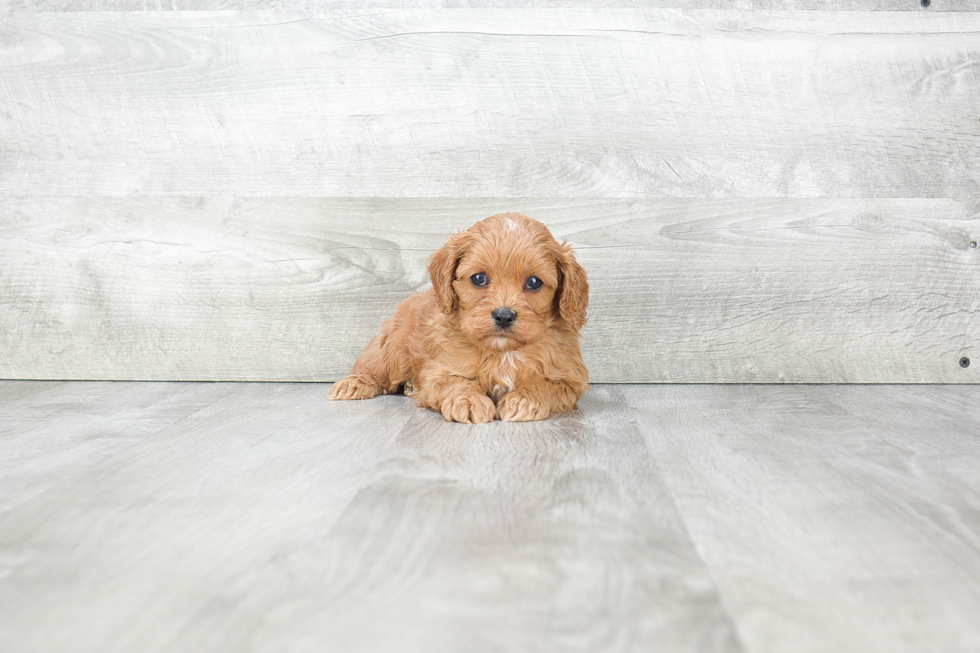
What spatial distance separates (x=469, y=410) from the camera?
2045mm

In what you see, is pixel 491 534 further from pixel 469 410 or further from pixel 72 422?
pixel 72 422

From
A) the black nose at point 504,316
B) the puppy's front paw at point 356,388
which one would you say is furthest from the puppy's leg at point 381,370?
the black nose at point 504,316

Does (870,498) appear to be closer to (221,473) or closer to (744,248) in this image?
(221,473)

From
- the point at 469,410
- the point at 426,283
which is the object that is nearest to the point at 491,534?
the point at 469,410

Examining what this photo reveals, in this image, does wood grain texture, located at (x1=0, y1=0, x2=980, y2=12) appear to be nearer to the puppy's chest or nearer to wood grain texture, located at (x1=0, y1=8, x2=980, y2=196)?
wood grain texture, located at (x1=0, y1=8, x2=980, y2=196)

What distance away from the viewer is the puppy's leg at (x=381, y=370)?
2428mm

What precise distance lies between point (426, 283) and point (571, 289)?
0.82 m

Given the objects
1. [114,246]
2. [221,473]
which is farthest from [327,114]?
[221,473]

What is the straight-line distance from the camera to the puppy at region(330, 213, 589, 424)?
2021mm

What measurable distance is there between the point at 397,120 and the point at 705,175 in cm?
117

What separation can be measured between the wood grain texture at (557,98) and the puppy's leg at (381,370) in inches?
23.8

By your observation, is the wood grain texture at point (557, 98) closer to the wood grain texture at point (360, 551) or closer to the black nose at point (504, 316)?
the black nose at point (504, 316)

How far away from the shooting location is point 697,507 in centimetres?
133

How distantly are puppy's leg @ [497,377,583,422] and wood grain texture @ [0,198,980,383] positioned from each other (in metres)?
0.61
